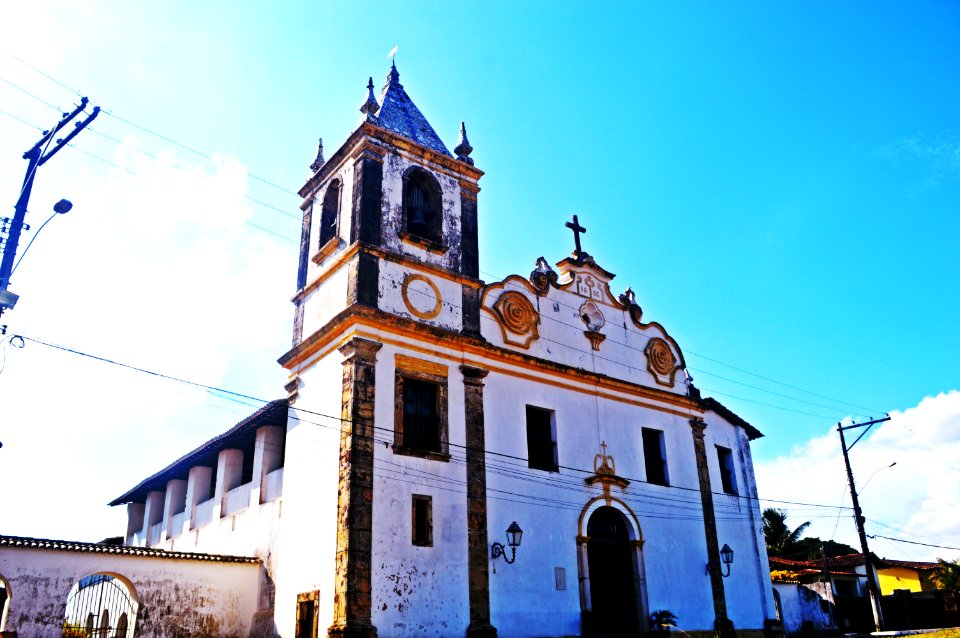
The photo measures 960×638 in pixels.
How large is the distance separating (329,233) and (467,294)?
4.04m

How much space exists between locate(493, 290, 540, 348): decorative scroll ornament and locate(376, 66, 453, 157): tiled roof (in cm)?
440

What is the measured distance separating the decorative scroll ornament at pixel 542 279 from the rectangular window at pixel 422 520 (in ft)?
24.2

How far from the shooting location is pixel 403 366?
1773cm

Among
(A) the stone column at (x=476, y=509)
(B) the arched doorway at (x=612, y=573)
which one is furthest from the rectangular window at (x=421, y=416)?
(B) the arched doorway at (x=612, y=573)

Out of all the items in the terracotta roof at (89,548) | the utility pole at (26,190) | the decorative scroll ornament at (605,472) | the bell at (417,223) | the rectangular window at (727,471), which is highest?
the bell at (417,223)

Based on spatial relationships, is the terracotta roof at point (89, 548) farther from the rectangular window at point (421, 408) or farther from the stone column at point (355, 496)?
the rectangular window at point (421, 408)

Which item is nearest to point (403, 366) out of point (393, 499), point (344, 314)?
point (344, 314)

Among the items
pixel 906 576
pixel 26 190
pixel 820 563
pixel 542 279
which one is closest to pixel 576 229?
pixel 542 279

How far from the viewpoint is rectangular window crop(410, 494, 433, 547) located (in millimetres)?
16547

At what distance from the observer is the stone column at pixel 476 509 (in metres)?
16.7

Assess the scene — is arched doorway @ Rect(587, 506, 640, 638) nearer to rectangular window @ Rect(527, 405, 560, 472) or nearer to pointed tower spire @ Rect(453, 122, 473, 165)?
rectangular window @ Rect(527, 405, 560, 472)

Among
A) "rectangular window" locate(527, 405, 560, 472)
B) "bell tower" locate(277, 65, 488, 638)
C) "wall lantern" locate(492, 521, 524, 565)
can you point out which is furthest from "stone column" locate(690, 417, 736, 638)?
"bell tower" locate(277, 65, 488, 638)

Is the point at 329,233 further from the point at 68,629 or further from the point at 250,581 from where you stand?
the point at 68,629

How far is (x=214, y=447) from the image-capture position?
2244cm
